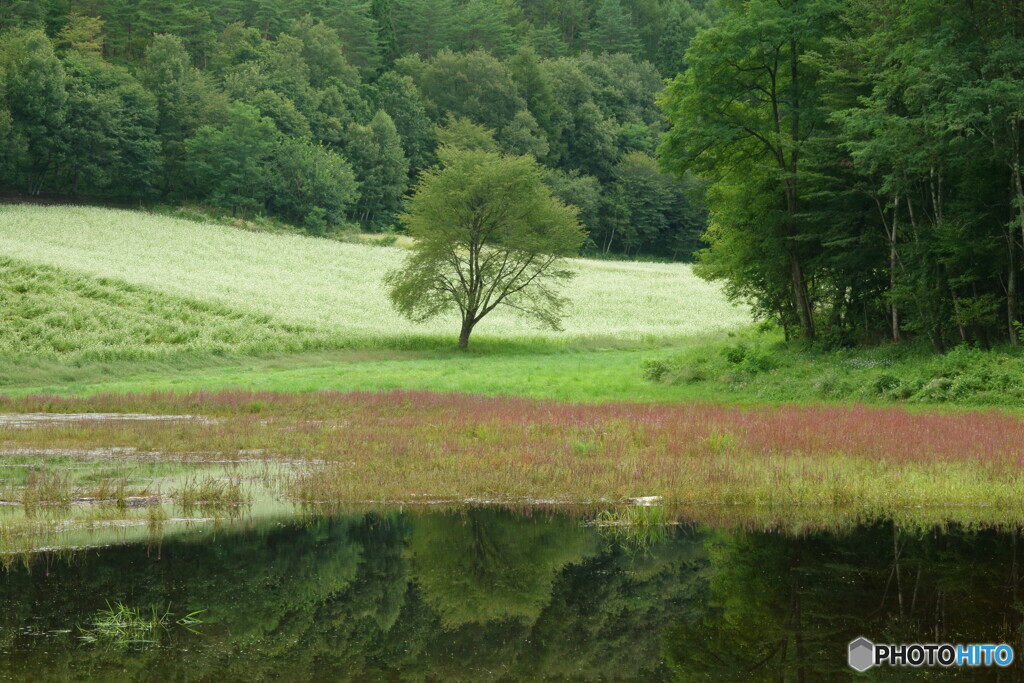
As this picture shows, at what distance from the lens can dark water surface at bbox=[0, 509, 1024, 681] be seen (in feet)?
26.6

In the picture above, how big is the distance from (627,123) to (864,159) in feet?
358

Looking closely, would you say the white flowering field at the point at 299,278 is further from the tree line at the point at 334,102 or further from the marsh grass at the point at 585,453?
the marsh grass at the point at 585,453

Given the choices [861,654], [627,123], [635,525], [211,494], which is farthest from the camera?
[627,123]

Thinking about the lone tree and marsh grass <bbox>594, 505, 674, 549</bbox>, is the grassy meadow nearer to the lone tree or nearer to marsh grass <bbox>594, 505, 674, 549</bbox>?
marsh grass <bbox>594, 505, 674, 549</bbox>

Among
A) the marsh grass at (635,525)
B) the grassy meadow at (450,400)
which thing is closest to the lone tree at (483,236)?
the grassy meadow at (450,400)

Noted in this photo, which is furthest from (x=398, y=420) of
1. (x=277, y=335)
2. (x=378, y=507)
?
(x=277, y=335)

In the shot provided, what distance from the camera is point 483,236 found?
167 feet

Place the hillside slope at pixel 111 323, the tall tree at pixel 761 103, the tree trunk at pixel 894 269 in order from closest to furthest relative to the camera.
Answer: the tree trunk at pixel 894 269
the tall tree at pixel 761 103
the hillside slope at pixel 111 323

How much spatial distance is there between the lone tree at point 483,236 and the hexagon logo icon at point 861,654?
41568 millimetres

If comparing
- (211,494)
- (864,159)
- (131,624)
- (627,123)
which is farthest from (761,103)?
(627,123)

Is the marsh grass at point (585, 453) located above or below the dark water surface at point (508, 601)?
above

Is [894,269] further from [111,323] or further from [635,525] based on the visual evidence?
[111,323]

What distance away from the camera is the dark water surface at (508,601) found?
320 inches

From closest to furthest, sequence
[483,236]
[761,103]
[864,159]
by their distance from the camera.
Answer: [864,159] < [761,103] < [483,236]
